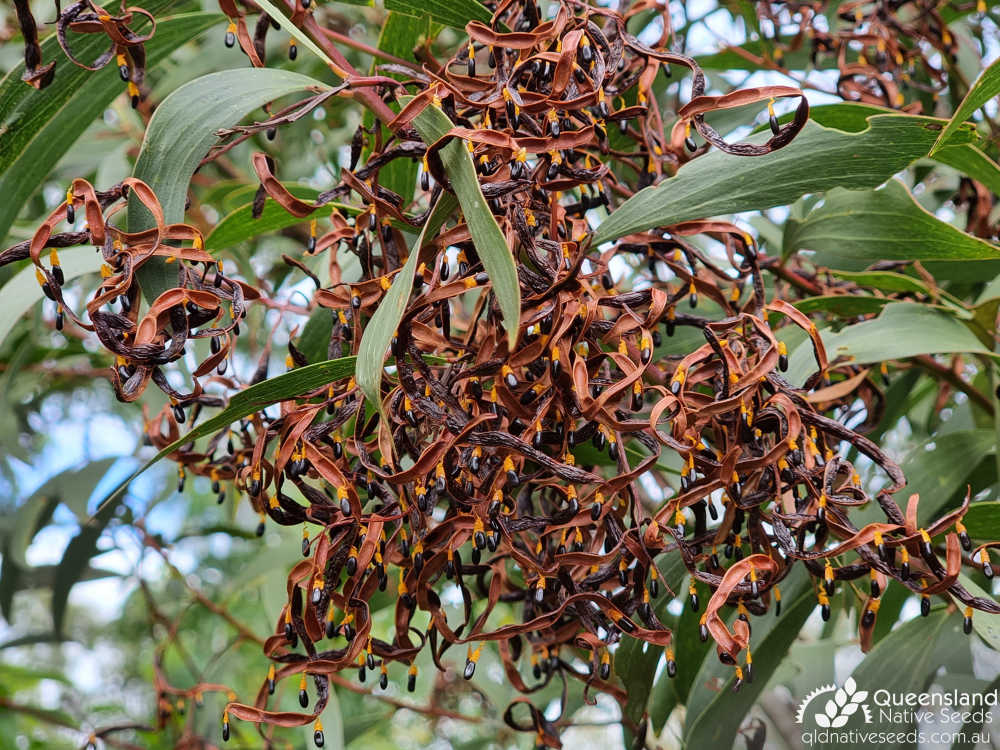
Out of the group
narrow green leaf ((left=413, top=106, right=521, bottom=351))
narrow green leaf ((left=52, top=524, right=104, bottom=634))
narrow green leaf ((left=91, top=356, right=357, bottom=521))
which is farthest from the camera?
narrow green leaf ((left=52, top=524, right=104, bottom=634))

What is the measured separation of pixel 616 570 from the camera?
67 cm

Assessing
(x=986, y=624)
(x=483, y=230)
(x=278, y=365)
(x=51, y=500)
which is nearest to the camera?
(x=483, y=230)

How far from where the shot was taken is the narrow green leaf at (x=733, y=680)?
948 mm

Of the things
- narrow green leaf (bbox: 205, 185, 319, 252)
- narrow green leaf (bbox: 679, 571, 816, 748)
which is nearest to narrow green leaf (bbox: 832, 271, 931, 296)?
narrow green leaf (bbox: 679, 571, 816, 748)

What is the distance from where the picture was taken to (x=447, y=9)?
845 millimetres

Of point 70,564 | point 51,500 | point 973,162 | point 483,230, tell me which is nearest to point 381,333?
point 483,230

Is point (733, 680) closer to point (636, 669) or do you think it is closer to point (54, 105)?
point (636, 669)

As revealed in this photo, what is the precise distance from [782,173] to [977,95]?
0.47 feet

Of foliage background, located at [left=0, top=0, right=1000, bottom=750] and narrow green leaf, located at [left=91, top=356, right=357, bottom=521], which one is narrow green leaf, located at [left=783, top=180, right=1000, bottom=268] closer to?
foliage background, located at [left=0, top=0, right=1000, bottom=750]

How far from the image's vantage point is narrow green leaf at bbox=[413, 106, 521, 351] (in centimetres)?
55

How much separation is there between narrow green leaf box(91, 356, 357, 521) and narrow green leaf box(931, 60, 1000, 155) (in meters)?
0.47

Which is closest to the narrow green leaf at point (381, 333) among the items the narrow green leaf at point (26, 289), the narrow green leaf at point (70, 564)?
the narrow green leaf at point (26, 289)

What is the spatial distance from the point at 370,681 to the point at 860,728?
1161 mm

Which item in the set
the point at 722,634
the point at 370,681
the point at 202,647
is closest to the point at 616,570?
the point at 722,634
